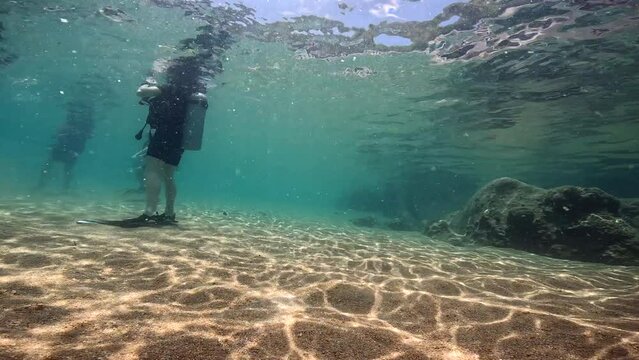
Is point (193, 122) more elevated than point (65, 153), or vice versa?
point (193, 122)

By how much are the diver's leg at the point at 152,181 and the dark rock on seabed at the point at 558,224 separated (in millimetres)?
11330

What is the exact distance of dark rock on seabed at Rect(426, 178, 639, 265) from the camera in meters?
9.49

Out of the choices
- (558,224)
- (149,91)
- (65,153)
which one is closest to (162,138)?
(149,91)

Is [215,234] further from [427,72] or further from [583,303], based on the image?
[427,72]

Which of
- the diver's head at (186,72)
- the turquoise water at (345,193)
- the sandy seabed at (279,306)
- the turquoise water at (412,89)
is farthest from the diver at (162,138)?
the diver's head at (186,72)

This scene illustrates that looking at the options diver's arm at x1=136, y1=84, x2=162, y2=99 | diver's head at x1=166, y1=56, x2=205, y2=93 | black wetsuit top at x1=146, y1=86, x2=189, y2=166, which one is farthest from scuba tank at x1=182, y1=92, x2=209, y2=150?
diver's head at x1=166, y1=56, x2=205, y2=93

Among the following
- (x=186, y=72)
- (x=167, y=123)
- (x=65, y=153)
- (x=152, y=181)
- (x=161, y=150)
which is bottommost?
(x=65, y=153)

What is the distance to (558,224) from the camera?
425 inches

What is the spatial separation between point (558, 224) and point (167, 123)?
12.7m

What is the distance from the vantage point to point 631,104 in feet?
62.2

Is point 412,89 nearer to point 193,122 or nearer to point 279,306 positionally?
point 193,122

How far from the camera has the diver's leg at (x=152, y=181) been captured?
9.27 metres

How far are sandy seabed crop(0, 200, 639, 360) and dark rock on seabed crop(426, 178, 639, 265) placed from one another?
2964 mm

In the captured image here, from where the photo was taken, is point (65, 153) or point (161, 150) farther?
point (65, 153)
